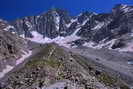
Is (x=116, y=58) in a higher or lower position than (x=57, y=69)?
higher

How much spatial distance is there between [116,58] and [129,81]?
209ft

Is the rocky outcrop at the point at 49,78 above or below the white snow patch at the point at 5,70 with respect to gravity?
below

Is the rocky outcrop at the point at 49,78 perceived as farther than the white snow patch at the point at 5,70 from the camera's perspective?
No

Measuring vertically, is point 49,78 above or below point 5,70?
below

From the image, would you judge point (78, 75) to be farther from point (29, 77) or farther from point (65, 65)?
point (29, 77)

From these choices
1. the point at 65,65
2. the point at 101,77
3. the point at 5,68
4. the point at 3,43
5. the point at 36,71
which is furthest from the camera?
the point at 3,43

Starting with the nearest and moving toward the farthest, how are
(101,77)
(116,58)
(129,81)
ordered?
(101,77), (129,81), (116,58)

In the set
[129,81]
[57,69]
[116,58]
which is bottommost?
[129,81]

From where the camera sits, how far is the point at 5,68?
83125 millimetres

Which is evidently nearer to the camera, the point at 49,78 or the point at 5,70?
the point at 49,78

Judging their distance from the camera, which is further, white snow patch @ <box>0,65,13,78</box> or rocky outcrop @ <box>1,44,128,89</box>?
white snow patch @ <box>0,65,13,78</box>

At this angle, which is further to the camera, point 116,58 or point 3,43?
point 116,58

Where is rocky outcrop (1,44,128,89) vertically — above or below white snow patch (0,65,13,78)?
below

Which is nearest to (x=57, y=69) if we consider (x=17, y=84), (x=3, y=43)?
(x=17, y=84)
